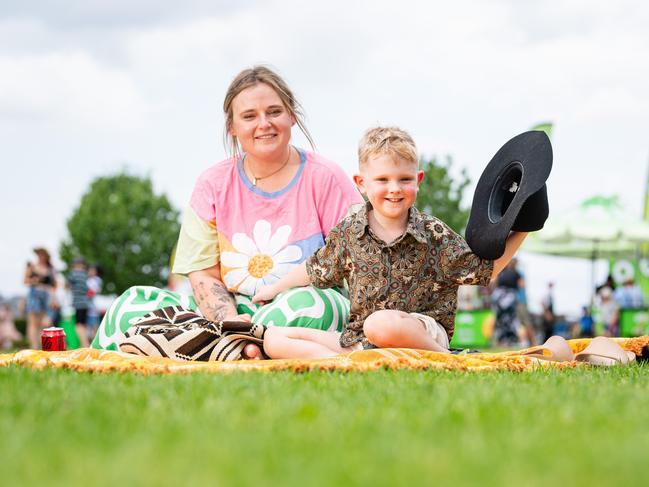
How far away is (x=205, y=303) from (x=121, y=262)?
35.0m

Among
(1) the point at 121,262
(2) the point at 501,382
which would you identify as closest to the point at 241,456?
(2) the point at 501,382

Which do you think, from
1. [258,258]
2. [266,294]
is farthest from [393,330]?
[258,258]

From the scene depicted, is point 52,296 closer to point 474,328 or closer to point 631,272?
point 474,328

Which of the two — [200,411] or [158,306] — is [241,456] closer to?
[200,411]

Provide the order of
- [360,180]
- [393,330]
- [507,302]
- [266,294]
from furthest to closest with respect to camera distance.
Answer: [507,302], [266,294], [360,180], [393,330]

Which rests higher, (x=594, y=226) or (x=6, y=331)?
(x=594, y=226)

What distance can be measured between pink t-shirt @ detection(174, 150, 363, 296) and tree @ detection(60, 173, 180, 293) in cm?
3437

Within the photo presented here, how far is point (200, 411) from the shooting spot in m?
2.61

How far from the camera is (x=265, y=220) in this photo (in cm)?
562

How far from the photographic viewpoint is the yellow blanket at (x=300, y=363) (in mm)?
4031

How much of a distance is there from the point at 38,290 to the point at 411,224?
1099 cm

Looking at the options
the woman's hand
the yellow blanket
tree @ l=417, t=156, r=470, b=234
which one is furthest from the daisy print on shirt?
tree @ l=417, t=156, r=470, b=234

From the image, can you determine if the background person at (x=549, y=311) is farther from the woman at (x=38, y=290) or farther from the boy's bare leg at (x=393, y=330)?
the boy's bare leg at (x=393, y=330)

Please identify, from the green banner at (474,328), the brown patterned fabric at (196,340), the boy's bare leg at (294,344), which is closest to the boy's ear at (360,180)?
the boy's bare leg at (294,344)
